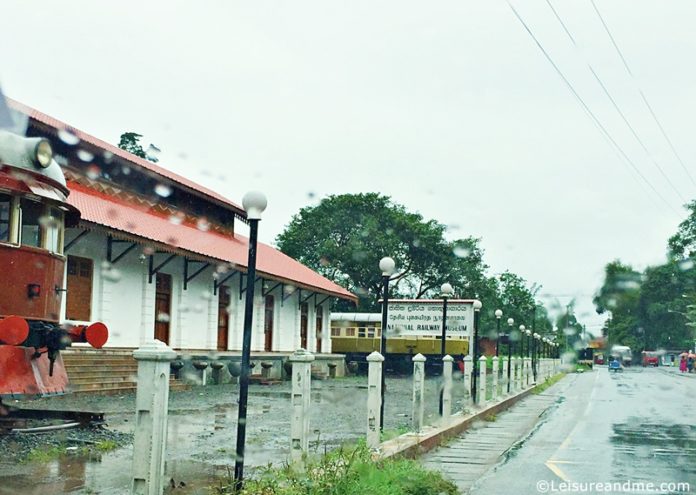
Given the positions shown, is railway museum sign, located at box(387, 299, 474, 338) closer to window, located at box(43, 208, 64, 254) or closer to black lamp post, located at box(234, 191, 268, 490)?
window, located at box(43, 208, 64, 254)

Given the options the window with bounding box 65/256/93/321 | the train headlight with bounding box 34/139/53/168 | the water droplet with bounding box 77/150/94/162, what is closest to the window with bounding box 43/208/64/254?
the train headlight with bounding box 34/139/53/168

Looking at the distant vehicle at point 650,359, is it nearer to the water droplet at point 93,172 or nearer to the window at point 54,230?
the water droplet at point 93,172

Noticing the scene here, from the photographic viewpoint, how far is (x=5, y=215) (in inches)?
417

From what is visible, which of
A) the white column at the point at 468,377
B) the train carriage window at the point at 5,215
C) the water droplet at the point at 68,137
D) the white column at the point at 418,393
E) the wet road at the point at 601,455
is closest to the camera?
the wet road at the point at 601,455

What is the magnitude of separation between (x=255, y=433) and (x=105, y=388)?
7.59 meters

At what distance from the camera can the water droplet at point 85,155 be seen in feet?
78.7

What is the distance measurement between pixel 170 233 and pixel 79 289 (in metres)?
4.33

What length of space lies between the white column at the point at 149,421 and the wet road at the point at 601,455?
189 inches

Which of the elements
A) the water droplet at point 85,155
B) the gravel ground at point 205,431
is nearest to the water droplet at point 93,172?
the water droplet at point 85,155

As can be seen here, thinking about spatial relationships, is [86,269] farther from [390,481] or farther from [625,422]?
[390,481]

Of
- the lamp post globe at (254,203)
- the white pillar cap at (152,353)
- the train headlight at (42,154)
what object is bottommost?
the white pillar cap at (152,353)

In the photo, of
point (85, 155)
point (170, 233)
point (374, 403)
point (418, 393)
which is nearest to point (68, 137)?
point (85, 155)

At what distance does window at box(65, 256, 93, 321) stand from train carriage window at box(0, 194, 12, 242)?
33.4 ft

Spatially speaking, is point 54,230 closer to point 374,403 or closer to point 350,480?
point 374,403
